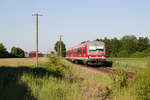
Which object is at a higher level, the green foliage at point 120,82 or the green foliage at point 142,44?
the green foliage at point 142,44

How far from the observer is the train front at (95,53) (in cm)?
2345

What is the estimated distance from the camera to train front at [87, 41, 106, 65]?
2345 centimetres

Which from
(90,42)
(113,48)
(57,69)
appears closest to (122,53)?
(113,48)

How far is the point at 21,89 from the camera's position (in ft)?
26.2

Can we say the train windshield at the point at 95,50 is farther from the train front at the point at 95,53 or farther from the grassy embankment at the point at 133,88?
the grassy embankment at the point at 133,88

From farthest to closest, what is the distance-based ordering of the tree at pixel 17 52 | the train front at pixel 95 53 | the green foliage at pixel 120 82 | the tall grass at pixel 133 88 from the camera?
the tree at pixel 17 52, the train front at pixel 95 53, the green foliage at pixel 120 82, the tall grass at pixel 133 88

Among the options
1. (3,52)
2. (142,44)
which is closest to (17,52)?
(3,52)

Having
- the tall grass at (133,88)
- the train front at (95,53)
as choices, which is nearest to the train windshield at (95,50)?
the train front at (95,53)

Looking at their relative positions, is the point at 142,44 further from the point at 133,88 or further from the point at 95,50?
the point at 133,88

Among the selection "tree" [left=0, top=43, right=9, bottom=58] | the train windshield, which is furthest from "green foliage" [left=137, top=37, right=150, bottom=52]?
the train windshield

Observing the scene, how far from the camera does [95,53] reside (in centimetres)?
2370

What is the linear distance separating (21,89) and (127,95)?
4178 millimetres

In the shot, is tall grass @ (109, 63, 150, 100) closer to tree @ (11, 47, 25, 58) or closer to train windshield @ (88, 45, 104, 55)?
train windshield @ (88, 45, 104, 55)

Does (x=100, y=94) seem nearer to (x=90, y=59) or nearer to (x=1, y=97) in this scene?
(x=1, y=97)
